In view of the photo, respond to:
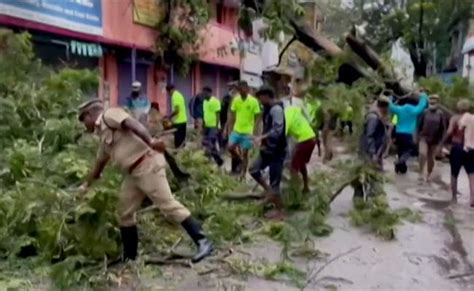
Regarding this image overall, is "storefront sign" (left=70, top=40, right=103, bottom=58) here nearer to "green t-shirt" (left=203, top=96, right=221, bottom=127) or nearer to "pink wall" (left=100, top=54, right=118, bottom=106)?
"pink wall" (left=100, top=54, right=118, bottom=106)

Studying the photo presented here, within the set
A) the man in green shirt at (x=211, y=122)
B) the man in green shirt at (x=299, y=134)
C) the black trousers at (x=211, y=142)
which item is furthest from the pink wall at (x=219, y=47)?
the man in green shirt at (x=299, y=134)

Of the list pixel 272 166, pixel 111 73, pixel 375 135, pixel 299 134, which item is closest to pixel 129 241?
pixel 272 166

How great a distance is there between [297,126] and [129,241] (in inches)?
135

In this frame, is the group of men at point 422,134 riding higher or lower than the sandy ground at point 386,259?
higher

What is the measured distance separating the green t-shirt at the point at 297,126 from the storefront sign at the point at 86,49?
9804 mm

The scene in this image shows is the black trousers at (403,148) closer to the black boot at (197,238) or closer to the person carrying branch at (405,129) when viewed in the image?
the person carrying branch at (405,129)

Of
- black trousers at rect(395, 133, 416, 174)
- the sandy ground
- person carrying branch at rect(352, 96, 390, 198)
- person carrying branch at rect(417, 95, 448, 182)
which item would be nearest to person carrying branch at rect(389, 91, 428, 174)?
black trousers at rect(395, 133, 416, 174)

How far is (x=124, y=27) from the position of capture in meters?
20.8

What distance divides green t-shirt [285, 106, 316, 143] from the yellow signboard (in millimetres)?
13168

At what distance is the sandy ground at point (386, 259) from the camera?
620cm

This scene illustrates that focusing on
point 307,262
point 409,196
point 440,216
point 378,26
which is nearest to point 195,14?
point 409,196

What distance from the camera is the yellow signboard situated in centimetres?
2155

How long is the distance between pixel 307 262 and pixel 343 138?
13175 mm

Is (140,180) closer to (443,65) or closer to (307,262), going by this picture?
(307,262)
